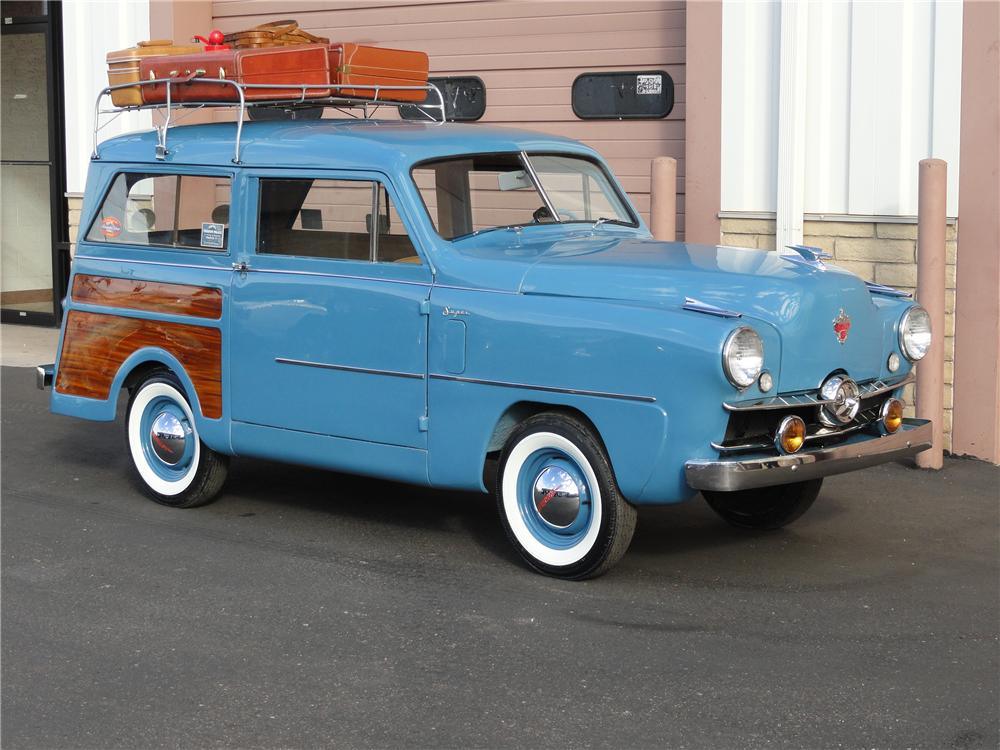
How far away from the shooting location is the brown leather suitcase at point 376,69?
674 centimetres

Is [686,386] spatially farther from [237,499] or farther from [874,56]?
[874,56]

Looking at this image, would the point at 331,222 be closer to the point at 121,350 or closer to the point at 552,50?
the point at 121,350

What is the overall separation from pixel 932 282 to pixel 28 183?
9.20 meters

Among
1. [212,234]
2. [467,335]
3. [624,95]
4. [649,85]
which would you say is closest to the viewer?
[467,335]

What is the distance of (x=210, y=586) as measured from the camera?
18.2 ft

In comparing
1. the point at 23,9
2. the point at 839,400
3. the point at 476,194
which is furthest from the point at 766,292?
the point at 23,9

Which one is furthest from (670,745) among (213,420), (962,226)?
(962,226)

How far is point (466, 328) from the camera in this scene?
568 cm

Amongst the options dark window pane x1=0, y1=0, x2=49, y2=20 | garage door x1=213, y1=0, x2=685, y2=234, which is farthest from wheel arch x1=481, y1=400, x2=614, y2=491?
dark window pane x1=0, y1=0, x2=49, y2=20

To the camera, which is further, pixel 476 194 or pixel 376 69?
pixel 376 69

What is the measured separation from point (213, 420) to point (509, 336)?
1.77 meters

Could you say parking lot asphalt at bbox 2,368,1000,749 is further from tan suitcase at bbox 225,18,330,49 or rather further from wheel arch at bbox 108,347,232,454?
tan suitcase at bbox 225,18,330,49

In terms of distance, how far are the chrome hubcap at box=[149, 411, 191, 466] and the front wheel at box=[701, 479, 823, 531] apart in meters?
2.55

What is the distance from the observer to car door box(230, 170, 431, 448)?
19.4 ft
